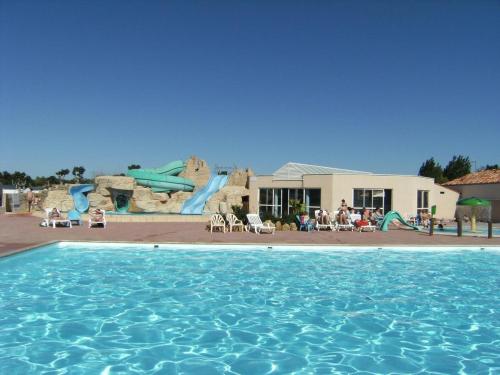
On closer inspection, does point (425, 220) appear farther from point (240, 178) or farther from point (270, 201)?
point (240, 178)

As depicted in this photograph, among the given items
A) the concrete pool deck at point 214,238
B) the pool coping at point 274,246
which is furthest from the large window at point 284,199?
the pool coping at point 274,246

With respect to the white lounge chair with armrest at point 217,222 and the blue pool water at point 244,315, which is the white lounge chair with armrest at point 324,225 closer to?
the white lounge chair with armrest at point 217,222

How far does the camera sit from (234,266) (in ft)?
36.9

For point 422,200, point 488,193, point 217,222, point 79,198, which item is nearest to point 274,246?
point 217,222

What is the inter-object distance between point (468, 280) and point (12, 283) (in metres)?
10.0

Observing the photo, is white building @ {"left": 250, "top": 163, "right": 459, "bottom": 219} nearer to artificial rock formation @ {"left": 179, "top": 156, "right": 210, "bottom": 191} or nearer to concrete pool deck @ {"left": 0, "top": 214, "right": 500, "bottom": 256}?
concrete pool deck @ {"left": 0, "top": 214, "right": 500, "bottom": 256}

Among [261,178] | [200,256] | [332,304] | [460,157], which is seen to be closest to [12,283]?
[200,256]

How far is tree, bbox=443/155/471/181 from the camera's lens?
6612cm

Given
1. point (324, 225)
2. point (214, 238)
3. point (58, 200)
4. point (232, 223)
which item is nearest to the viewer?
point (214, 238)

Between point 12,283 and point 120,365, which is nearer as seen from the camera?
point 120,365

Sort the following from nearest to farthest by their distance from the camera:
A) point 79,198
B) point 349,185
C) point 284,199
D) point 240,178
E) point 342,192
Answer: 1. point 342,192
2. point 349,185
3. point 284,199
4. point 79,198
5. point 240,178

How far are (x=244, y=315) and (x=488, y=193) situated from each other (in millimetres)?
28493

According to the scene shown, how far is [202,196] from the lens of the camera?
103ft

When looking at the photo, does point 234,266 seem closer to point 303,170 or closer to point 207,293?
point 207,293
